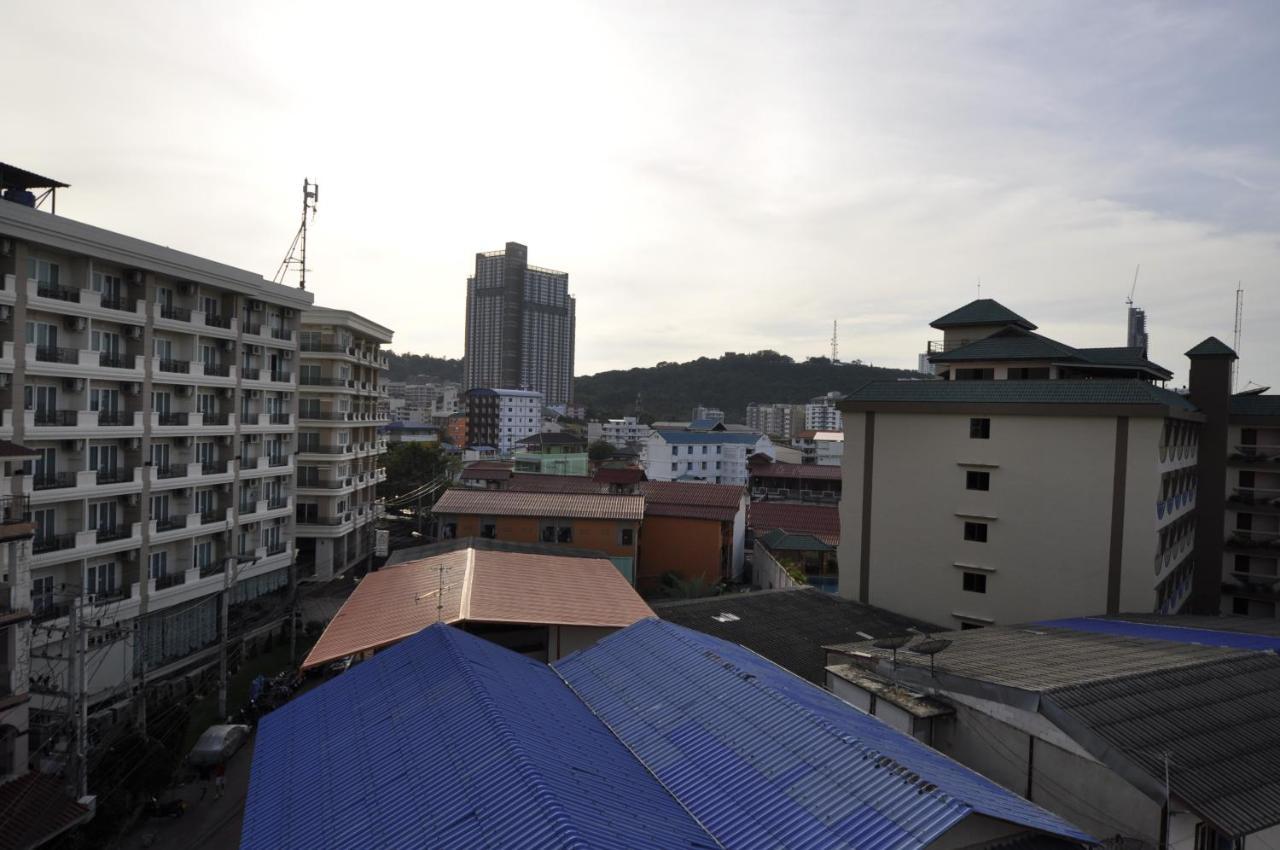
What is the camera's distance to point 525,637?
2144cm

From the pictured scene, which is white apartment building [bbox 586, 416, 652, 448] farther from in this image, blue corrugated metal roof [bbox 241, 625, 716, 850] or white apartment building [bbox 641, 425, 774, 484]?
blue corrugated metal roof [bbox 241, 625, 716, 850]

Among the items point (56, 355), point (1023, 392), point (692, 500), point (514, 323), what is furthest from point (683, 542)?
point (514, 323)

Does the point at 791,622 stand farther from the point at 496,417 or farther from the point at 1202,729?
the point at 496,417

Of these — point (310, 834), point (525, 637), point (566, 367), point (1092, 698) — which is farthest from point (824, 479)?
point (566, 367)

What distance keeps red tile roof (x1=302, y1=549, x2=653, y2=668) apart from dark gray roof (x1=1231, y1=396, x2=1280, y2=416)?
26.8 m

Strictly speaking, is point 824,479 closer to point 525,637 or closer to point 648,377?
point 525,637

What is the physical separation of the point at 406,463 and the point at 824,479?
3340 cm

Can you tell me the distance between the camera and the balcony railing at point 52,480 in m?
22.0

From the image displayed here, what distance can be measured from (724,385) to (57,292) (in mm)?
138987

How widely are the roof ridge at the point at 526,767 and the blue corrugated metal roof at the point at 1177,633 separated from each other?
1404cm

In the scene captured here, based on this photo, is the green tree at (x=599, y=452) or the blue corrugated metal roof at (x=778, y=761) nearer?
the blue corrugated metal roof at (x=778, y=761)

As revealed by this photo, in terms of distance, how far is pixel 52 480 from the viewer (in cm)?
2266

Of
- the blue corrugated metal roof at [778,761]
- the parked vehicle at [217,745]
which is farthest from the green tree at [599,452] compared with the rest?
the blue corrugated metal roof at [778,761]

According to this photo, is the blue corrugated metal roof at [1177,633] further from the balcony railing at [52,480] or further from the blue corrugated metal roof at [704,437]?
the blue corrugated metal roof at [704,437]
